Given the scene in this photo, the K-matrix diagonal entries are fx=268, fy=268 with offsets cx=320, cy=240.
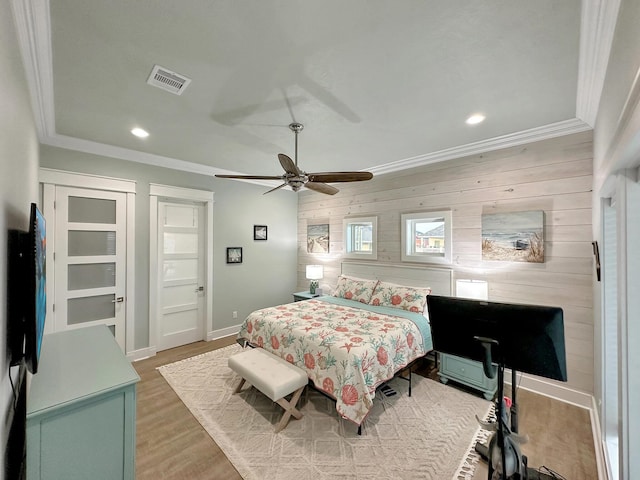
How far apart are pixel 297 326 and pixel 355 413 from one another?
0.94m

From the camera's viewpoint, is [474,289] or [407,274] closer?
[474,289]

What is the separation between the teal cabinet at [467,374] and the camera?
262 centimetres

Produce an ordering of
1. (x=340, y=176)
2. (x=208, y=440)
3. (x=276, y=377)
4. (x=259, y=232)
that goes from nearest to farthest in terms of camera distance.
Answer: (x=208, y=440), (x=276, y=377), (x=340, y=176), (x=259, y=232)

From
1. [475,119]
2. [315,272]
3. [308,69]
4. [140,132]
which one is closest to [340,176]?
[308,69]

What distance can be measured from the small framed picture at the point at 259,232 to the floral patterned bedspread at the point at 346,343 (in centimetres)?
181

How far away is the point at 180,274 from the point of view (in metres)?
4.05

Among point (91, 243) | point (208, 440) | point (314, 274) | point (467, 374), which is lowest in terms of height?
point (208, 440)

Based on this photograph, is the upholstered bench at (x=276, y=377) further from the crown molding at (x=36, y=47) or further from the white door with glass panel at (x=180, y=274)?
Result: the crown molding at (x=36, y=47)

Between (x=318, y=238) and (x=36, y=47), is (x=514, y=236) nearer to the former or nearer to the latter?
(x=318, y=238)

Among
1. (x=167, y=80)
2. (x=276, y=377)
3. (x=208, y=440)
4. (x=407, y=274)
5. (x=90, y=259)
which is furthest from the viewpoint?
(x=407, y=274)

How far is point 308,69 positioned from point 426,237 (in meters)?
2.76

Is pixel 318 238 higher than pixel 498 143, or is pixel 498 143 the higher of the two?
pixel 498 143

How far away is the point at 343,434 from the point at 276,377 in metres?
0.69

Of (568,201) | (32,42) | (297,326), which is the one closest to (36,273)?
(32,42)
